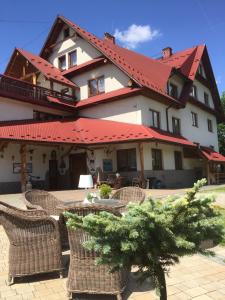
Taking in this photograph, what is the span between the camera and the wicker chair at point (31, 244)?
13.0 ft

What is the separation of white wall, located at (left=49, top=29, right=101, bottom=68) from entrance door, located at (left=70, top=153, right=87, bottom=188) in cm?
733

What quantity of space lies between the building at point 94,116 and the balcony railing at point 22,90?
0.06 m

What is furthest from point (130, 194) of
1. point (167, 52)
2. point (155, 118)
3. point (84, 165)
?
point (167, 52)

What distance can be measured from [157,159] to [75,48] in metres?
10.5

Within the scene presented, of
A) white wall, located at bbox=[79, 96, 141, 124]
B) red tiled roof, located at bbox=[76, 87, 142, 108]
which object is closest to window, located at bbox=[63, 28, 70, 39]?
red tiled roof, located at bbox=[76, 87, 142, 108]

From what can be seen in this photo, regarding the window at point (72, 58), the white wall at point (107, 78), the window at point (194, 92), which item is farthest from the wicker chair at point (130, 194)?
the window at point (194, 92)

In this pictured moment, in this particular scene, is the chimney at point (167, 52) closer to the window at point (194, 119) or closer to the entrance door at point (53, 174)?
the window at point (194, 119)

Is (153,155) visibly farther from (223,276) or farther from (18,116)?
(223,276)

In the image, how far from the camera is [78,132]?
19.2 meters

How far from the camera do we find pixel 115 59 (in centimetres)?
2003

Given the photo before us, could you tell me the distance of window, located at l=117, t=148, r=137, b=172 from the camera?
1894 centimetres

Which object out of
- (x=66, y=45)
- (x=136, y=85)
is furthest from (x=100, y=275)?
(x=66, y=45)

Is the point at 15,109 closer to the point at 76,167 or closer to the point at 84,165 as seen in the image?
the point at 76,167

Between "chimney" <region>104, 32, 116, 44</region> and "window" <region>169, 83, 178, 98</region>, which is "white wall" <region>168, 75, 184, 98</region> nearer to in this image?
"window" <region>169, 83, 178, 98</region>
